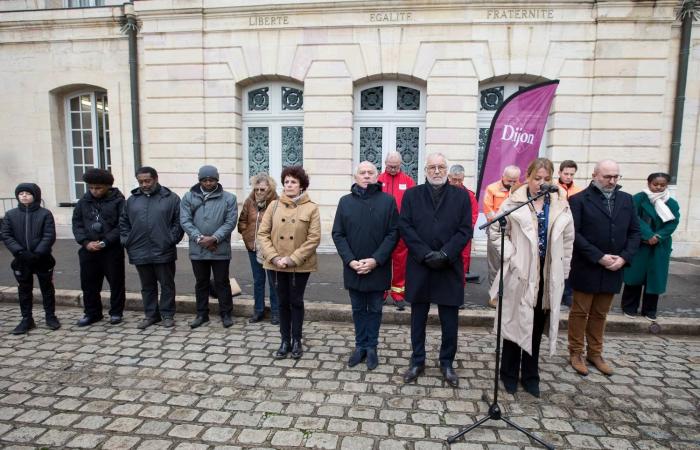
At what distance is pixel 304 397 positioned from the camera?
3.36 m

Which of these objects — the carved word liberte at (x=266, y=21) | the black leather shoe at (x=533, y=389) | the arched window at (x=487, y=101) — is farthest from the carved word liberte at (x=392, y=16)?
the black leather shoe at (x=533, y=389)

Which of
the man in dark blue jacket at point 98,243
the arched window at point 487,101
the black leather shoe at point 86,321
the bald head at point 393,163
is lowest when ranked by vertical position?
the black leather shoe at point 86,321

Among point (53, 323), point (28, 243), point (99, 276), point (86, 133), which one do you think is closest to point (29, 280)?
point (28, 243)

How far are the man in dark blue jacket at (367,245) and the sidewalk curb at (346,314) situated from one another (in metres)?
1.23

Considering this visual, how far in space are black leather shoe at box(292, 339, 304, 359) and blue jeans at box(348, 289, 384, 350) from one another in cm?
60

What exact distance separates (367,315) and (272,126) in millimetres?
6786

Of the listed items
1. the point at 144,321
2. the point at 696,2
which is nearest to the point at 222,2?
the point at 144,321

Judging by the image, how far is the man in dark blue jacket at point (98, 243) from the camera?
4.94 m

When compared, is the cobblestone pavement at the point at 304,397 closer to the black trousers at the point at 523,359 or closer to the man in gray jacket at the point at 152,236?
the black trousers at the point at 523,359

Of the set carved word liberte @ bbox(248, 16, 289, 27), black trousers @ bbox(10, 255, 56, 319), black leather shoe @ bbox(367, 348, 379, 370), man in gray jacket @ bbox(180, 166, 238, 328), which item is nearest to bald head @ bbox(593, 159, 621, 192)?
black leather shoe @ bbox(367, 348, 379, 370)

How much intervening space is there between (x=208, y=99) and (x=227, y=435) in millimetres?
8103

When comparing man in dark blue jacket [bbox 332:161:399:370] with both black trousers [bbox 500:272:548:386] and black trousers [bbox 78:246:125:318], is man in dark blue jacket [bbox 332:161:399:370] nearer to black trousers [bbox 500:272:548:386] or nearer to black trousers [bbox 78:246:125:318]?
black trousers [bbox 500:272:548:386]

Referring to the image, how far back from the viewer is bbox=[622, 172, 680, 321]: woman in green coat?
4.91 m

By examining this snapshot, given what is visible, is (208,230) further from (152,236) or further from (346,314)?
(346,314)
